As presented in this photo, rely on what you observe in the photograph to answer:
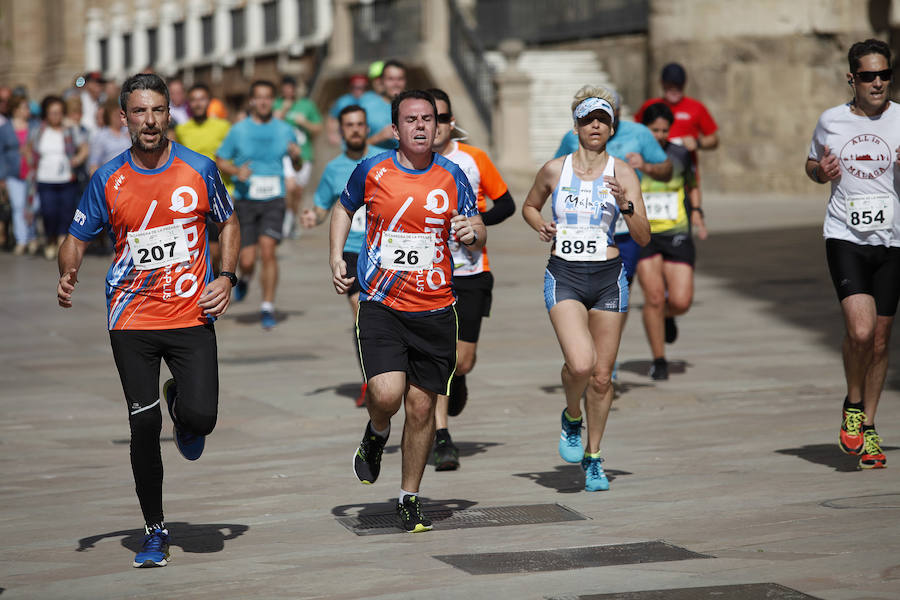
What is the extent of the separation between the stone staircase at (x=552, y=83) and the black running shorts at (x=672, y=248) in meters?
17.6

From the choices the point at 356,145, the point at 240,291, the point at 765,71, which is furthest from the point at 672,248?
the point at 765,71

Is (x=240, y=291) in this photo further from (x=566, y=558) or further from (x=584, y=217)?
(x=566, y=558)

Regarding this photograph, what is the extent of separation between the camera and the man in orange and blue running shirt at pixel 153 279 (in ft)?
22.4

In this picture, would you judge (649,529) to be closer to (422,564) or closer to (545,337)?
(422,564)

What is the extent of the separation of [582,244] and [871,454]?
184 centimetres

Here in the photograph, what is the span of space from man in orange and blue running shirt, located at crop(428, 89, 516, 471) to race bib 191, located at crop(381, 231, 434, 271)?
1637 mm

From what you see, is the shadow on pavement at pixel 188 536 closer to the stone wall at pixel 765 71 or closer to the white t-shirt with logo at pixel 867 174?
the white t-shirt with logo at pixel 867 174

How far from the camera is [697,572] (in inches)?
248

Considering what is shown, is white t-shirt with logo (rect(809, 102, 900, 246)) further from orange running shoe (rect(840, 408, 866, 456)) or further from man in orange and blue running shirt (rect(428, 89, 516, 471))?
man in orange and blue running shirt (rect(428, 89, 516, 471))

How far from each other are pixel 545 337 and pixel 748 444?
516 centimetres

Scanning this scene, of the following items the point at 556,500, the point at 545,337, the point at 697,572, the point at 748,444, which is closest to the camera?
the point at 697,572

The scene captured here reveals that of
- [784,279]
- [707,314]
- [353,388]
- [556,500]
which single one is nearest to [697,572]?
[556,500]

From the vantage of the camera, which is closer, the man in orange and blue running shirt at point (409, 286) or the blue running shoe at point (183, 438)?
the blue running shoe at point (183, 438)

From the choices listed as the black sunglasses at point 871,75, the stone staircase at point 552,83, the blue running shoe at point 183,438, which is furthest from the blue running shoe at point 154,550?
the stone staircase at point 552,83
